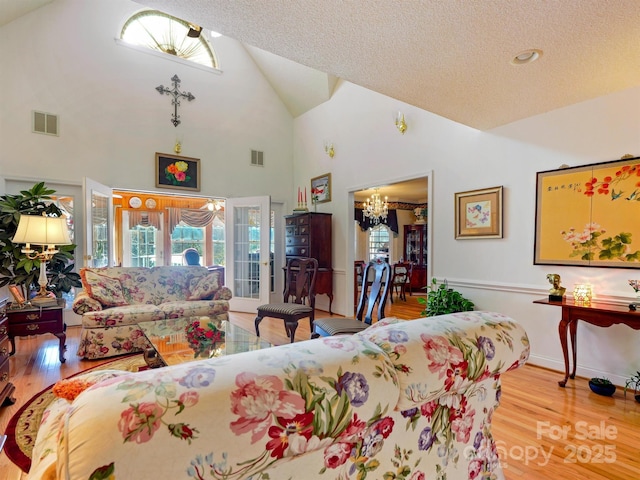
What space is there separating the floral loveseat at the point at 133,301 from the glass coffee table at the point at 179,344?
1.13 feet

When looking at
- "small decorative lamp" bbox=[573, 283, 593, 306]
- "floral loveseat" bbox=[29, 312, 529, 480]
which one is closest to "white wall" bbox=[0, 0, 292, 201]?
"floral loveseat" bbox=[29, 312, 529, 480]

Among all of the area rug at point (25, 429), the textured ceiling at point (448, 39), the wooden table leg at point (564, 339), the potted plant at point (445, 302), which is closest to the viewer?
the textured ceiling at point (448, 39)

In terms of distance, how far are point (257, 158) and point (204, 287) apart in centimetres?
281

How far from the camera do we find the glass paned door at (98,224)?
3910 mm

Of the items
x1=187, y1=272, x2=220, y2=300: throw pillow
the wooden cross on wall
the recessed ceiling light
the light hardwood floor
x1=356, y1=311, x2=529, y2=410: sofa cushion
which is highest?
the wooden cross on wall

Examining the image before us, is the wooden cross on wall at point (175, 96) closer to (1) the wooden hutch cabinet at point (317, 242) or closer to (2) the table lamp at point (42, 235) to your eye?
(1) the wooden hutch cabinet at point (317, 242)

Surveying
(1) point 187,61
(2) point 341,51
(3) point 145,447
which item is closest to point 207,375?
(3) point 145,447

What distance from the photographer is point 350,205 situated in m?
5.06

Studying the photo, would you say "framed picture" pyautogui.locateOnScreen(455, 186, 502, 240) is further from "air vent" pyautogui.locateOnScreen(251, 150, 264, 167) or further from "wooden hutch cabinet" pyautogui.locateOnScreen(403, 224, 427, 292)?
"wooden hutch cabinet" pyautogui.locateOnScreen(403, 224, 427, 292)

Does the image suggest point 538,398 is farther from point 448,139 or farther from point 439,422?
point 448,139

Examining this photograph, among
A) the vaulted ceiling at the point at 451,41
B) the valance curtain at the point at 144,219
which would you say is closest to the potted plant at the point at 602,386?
the vaulted ceiling at the point at 451,41

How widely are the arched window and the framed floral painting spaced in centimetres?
488

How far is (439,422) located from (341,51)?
1.93 meters

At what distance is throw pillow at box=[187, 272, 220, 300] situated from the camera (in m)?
3.85
